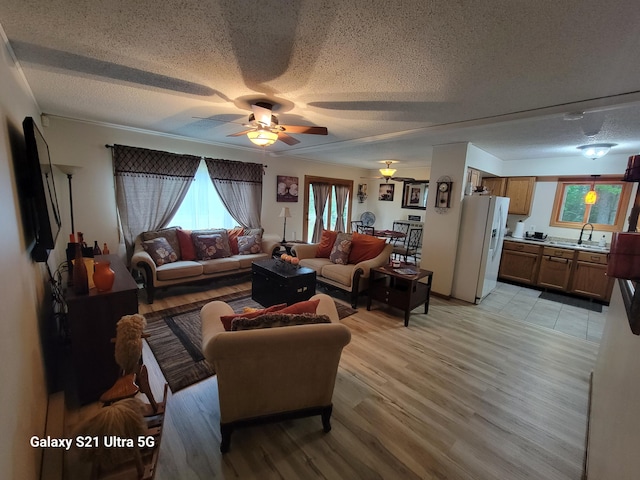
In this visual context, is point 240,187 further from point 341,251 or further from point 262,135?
point 262,135

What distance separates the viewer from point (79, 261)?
1854 millimetres

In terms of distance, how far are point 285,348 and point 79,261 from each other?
5.29 feet

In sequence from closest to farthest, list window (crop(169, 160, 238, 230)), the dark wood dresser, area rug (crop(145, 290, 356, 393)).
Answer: the dark wood dresser < area rug (crop(145, 290, 356, 393)) < window (crop(169, 160, 238, 230))

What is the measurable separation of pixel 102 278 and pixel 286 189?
13.8 ft

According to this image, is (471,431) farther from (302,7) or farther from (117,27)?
(117,27)

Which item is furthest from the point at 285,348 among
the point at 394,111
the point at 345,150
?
the point at 345,150

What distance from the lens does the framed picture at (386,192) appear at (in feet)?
24.3

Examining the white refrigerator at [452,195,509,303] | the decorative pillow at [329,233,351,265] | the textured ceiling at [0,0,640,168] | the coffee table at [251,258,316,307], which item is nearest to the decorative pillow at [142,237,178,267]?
the coffee table at [251,258,316,307]

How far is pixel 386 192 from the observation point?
7.50m

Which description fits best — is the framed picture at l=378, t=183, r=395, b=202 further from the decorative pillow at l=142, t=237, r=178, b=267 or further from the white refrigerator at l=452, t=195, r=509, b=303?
the decorative pillow at l=142, t=237, r=178, b=267

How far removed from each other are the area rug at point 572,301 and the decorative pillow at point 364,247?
9.53 ft

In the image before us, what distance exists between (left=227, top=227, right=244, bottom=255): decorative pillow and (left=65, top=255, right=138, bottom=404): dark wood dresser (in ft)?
8.52

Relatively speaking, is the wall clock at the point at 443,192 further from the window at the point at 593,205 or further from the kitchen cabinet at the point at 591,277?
the window at the point at 593,205

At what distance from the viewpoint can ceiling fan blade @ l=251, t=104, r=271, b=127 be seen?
2.37m
